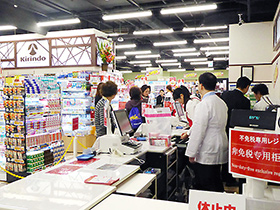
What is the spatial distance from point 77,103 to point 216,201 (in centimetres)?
694

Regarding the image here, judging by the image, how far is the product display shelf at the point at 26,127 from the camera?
5.05 m

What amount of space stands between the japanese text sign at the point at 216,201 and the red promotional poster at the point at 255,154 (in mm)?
148

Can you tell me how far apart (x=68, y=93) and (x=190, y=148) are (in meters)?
5.71

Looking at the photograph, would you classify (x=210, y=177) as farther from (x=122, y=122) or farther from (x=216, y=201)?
(x=216, y=201)

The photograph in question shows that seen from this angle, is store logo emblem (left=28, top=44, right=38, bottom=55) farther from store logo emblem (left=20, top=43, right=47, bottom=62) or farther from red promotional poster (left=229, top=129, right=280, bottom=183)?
red promotional poster (left=229, top=129, right=280, bottom=183)

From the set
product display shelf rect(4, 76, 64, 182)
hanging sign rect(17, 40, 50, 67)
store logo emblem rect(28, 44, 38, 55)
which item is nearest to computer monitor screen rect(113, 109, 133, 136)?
product display shelf rect(4, 76, 64, 182)

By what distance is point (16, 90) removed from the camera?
16.5 ft

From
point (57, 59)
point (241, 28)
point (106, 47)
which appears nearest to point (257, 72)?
point (241, 28)

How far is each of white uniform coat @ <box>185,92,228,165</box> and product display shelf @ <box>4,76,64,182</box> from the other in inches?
132

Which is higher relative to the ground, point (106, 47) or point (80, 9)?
point (80, 9)

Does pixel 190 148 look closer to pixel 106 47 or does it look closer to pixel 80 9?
pixel 106 47

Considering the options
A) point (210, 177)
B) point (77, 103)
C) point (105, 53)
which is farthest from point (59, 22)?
point (210, 177)

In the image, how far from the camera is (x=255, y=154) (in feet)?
4.15

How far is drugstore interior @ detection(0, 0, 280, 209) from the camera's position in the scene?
236 centimetres
